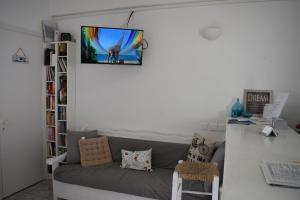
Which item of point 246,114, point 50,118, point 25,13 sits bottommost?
point 50,118

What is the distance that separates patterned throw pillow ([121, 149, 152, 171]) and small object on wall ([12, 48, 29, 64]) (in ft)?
6.27

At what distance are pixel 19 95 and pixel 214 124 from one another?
8.73 ft

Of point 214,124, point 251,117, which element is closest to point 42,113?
point 214,124

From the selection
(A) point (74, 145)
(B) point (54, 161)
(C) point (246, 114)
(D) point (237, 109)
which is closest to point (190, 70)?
(D) point (237, 109)

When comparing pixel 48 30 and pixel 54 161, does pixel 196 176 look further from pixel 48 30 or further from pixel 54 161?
pixel 48 30

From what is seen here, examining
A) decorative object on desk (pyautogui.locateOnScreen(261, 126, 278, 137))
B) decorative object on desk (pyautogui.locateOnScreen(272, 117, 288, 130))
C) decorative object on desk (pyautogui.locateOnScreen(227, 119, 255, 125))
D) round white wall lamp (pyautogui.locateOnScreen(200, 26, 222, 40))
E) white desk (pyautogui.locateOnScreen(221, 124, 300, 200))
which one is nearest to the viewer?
white desk (pyautogui.locateOnScreen(221, 124, 300, 200))

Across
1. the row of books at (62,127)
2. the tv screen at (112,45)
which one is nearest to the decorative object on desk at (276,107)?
the tv screen at (112,45)

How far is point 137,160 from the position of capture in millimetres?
2926

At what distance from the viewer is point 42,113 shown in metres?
3.64

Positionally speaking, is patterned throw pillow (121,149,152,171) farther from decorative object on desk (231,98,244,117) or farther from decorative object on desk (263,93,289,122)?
decorative object on desk (263,93,289,122)

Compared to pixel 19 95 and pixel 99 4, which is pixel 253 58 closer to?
pixel 99 4

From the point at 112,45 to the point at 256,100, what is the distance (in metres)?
1.85

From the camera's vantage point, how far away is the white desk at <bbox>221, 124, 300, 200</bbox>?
2.67 ft

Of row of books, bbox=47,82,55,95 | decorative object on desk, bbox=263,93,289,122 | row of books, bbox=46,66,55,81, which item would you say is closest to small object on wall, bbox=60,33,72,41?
row of books, bbox=46,66,55,81
